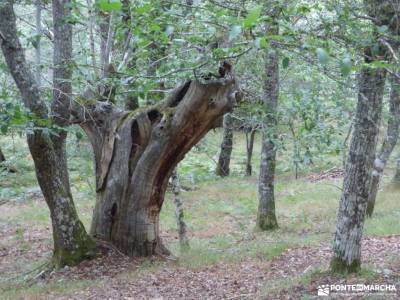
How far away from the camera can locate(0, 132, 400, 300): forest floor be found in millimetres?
7566

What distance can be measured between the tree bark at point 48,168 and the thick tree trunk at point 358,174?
4665 mm

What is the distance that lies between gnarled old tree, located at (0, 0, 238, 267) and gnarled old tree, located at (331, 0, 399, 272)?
7.39 ft

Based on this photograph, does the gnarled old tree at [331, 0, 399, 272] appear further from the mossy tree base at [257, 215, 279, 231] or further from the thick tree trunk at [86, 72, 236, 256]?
the mossy tree base at [257, 215, 279, 231]

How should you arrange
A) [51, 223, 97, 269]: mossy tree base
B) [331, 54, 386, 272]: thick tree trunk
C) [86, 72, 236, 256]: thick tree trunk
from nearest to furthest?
[331, 54, 386, 272]: thick tree trunk, [86, 72, 236, 256]: thick tree trunk, [51, 223, 97, 269]: mossy tree base

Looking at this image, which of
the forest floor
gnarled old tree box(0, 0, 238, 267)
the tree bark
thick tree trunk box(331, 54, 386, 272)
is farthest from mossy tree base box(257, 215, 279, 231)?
thick tree trunk box(331, 54, 386, 272)

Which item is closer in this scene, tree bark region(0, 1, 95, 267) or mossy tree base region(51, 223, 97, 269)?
tree bark region(0, 1, 95, 267)

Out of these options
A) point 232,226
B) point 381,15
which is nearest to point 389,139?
point 232,226

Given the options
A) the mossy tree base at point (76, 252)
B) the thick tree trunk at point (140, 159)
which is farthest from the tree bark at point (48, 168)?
the thick tree trunk at point (140, 159)

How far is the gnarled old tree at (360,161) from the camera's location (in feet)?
19.9

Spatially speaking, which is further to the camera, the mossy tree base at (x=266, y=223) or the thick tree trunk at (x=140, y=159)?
the mossy tree base at (x=266, y=223)

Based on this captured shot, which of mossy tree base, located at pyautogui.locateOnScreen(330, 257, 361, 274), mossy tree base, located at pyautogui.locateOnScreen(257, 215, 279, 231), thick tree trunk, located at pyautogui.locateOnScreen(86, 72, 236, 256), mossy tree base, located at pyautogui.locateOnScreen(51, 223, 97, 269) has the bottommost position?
mossy tree base, located at pyautogui.locateOnScreen(257, 215, 279, 231)

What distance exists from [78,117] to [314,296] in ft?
18.0

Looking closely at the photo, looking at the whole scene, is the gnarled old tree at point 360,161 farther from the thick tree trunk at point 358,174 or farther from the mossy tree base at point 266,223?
the mossy tree base at point 266,223

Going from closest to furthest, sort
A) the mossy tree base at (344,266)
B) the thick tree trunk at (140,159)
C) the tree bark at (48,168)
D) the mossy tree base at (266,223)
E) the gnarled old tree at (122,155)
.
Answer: the mossy tree base at (344,266) < the tree bark at (48,168) < the gnarled old tree at (122,155) < the thick tree trunk at (140,159) < the mossy tree base at (266,223)
